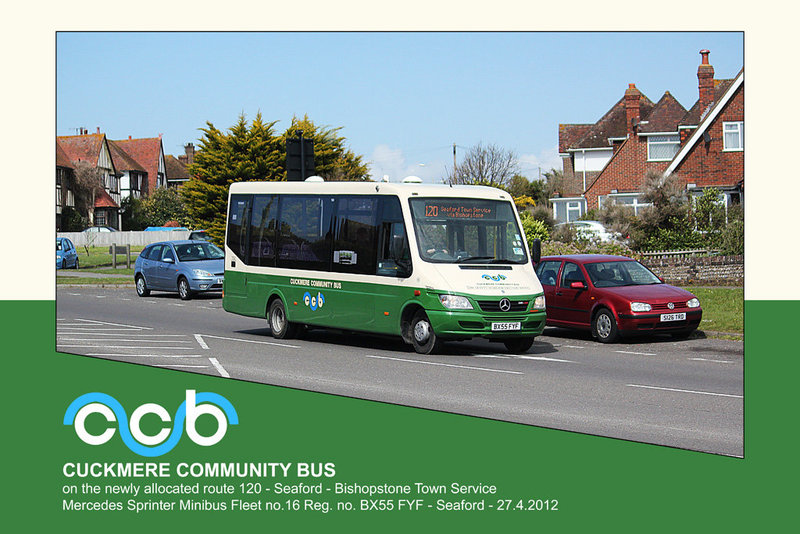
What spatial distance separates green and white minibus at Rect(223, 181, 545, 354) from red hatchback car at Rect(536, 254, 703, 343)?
6.71 ft

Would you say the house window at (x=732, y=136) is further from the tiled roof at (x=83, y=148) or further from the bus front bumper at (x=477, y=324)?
the bus front bumper at (x=477, y=324)

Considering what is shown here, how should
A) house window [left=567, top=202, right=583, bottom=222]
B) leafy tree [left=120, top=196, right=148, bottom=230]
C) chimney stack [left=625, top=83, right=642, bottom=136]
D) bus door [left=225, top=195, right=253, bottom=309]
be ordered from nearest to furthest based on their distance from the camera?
bus door [left=225, top=195, right=253, bottom=309] → leafy tree [left=120, top=196, right=148, bottom=230] → chimney stack [left=625, top=83, right=642, bottom=136] → house window [left=567, top=202, right=583, bottom=222]

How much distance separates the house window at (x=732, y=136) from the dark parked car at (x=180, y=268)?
20.4 m

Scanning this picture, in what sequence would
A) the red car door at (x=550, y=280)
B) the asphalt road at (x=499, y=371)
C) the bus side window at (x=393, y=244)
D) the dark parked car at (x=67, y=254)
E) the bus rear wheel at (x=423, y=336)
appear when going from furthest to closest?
the dark parked car at (x=67, y=254) < the red car door at (x=550, y=280) < the bus side window at (x=393, y=244) < the bus rear wheel at (x=423, y=336) < the asphalt road at (x=499, y=371)

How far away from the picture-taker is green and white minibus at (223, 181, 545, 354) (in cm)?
1590

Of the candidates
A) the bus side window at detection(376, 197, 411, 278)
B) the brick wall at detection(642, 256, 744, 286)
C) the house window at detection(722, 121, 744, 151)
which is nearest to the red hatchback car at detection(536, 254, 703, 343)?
the bus side window at detection(376, 197, 411, 278)

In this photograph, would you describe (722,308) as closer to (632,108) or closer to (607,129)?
(632,108)

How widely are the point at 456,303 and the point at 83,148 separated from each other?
27.0 meters

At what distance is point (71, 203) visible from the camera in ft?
102

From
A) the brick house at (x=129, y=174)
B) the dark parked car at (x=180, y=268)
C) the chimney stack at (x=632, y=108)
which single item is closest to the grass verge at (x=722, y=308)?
the dark parked car at (x=180, y=268)

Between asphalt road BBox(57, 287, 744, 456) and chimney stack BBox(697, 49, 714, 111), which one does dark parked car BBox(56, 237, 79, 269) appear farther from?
A: chimney stack BBox(697, 49, 714, 111)

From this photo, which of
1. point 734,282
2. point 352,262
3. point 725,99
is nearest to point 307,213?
point 352,262

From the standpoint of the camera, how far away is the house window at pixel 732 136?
3966 cm
